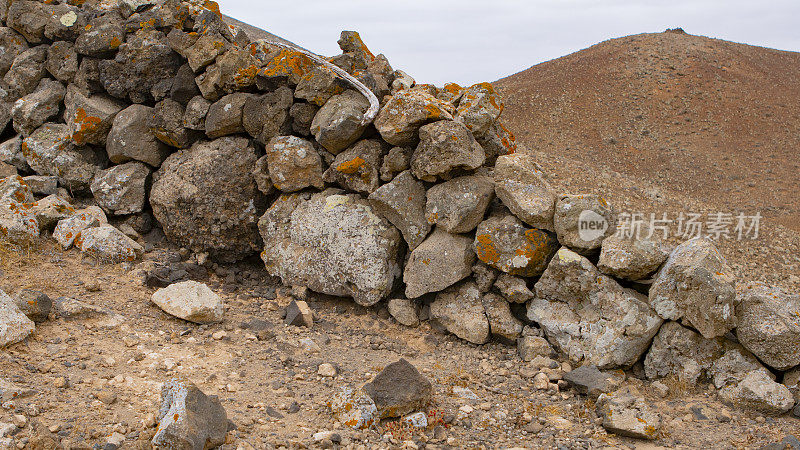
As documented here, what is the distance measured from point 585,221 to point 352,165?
2.85 m

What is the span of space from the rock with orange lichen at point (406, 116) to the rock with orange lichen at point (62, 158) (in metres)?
4.82

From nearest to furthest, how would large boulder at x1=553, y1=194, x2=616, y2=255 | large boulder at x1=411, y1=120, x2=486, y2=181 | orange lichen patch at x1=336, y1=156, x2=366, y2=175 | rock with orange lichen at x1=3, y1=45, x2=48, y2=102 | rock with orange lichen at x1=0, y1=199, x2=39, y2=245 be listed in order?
large boulder at x1=553, y1=194, x2=616, y2=255
large boulder at x1=411, y1=120, x2=486, y2=181
orange lichen patch at x1=336, y1=156, x2=366, y2=175
rock with orange lichen at x1=0, y1=199, x2=39, y2=245
rock with orange lichen at x1=3, y1=45, x2=48, y2=102

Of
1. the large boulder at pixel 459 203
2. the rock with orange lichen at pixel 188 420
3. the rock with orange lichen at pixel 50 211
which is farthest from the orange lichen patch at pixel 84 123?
the rock with orange lichen at pixel 188 420

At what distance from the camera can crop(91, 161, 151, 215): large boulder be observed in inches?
321

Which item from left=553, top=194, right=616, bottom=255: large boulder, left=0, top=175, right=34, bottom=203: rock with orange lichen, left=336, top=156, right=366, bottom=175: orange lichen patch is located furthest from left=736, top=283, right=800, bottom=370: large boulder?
left=0, top=175, right=34, bottom=203: rock with orange lichen

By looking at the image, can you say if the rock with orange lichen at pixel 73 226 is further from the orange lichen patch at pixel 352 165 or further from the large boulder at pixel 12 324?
the orange lichen patch at pixel 352 165

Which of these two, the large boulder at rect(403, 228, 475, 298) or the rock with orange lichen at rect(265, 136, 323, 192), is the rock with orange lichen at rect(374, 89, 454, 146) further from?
the large boulder at rect(403, 228, 475, 298)

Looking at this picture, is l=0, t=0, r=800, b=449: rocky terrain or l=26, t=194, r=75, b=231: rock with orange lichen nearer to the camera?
l=0, t=0, r=800, b=449: rocky terrain

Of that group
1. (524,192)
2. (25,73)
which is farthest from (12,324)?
(25,73)

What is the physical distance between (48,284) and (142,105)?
3272 millimetres

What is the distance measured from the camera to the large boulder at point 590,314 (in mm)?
5809

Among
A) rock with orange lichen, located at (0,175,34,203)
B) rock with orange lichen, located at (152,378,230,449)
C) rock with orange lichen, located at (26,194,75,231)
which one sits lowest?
rock with orange lichen, located at (152,378,230,449)

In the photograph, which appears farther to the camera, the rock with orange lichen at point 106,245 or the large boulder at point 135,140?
the large boulder at point 135,140

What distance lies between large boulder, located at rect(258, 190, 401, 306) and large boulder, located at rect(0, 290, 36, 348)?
2.84m
